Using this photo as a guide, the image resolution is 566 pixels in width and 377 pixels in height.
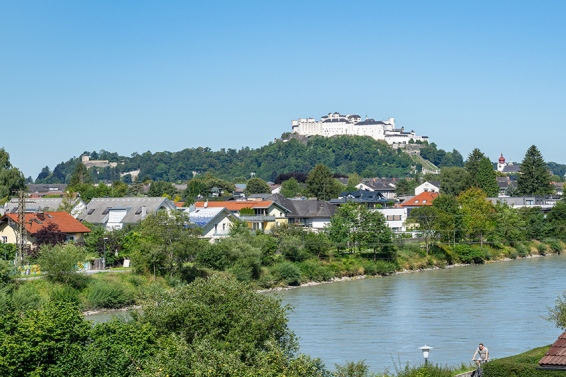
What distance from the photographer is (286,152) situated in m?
151

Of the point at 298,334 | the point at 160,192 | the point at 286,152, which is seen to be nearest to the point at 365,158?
the point at 286,152

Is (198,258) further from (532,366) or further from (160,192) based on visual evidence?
(160,192)

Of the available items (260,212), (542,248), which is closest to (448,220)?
(542,248)

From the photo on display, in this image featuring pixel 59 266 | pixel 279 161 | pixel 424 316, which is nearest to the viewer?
pixel 424 316

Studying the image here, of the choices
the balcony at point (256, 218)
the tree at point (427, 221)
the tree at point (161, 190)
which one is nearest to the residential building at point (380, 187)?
the tree at point (161, 190)

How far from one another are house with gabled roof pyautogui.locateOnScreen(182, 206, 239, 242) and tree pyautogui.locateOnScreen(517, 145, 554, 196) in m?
34.0

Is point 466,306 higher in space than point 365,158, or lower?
lower

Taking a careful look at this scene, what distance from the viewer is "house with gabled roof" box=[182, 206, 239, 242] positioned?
39188 millimetres

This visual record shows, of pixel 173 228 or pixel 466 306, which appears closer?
pixel 466 306

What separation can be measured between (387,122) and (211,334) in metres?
152

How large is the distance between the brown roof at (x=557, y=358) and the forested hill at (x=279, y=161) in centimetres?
11807

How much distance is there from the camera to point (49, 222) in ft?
115

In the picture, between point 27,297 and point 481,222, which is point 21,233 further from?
point 481,222

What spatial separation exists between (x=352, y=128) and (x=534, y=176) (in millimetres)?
92708
